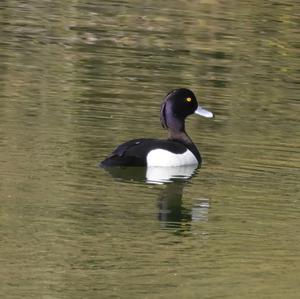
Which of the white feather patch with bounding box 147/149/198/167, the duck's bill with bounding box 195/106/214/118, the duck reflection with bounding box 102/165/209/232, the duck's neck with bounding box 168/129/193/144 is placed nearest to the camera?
the duck reflection with bounding box 102/165/209/232

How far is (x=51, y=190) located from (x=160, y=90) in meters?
6.43

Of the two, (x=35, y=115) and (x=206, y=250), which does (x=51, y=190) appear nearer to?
(x=206, y=250)

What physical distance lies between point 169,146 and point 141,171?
2.07 ft

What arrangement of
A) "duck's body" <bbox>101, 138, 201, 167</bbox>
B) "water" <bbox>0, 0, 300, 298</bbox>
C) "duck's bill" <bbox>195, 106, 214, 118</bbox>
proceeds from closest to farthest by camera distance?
1. "water" <bbox>0, 0, 300, 298</bbox>
2. "duck's body" <bbox>101, 138, 201, 167</bbox>
3. "duck's bill" <bbox>195, 106, 214, 118</bbox>

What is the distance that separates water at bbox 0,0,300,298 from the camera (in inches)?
404

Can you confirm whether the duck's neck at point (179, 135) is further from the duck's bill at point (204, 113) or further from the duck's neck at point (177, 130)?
the duck's bill at point (204, 113)

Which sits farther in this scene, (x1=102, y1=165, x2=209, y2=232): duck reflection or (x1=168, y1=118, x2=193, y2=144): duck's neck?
(x1=168, y1=118, x2=193, y2=144): duck's neck

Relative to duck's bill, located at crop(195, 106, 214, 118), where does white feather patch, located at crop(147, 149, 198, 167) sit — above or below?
below

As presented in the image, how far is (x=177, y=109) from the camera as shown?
1584cm

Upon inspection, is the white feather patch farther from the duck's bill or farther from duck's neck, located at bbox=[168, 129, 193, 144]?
the duck's bill

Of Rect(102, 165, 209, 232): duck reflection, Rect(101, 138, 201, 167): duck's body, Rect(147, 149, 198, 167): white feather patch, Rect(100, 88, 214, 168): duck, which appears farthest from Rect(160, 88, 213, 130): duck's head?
Rect(102, 165, 209, 232): duck reflection

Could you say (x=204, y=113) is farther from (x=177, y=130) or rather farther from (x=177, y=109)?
(x=177, y=130)

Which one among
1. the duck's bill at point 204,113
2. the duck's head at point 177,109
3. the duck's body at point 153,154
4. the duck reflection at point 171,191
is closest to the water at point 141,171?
the duck reflection at point 171,191

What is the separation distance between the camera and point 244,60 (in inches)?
885
